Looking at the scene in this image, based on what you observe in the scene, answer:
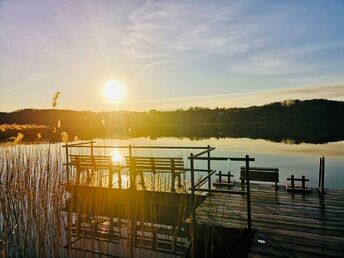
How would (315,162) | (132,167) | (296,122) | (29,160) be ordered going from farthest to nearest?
(296,122) < (315,162) < (132,167) < (29,160)

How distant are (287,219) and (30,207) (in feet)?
19.7

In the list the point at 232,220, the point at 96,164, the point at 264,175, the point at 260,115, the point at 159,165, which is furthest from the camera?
the point at 260,115

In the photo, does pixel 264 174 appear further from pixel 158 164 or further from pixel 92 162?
pixel 92 162

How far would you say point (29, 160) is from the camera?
27.6 feet

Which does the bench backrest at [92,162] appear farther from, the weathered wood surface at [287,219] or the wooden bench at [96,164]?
the weathered wood surface at [287,219]

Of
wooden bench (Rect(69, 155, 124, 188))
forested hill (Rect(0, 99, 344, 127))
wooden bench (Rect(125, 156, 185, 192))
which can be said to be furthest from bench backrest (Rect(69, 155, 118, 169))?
forested hill (Rect(0, 99, 344, 127))

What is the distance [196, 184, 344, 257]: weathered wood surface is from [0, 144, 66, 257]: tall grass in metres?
3.45

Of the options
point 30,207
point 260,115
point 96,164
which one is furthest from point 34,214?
point 260,115

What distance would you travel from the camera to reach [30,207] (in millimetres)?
6582

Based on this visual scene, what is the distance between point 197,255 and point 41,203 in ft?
12.8

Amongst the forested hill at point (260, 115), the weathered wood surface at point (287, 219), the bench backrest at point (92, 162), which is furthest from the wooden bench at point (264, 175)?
the forested hill at point (260, 115)

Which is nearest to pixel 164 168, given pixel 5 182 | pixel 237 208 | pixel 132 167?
pixel 132 167

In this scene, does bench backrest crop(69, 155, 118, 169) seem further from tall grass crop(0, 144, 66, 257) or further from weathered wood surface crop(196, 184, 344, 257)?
weathered wood surface crop(196, 184, 344, 257)

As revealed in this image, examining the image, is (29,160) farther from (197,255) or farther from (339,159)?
(339,159)
